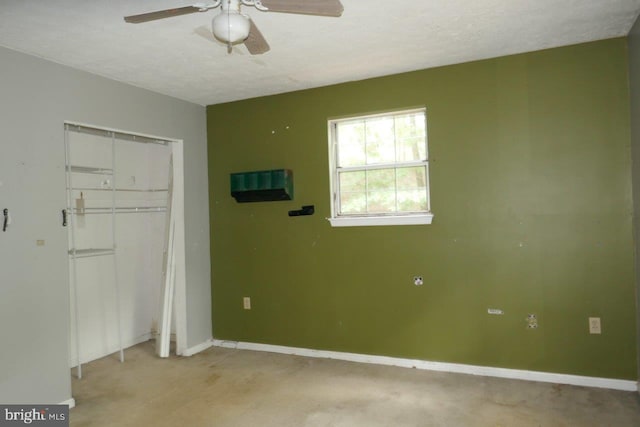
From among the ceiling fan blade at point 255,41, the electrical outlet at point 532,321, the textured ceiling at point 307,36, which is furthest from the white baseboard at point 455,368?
the ceiling fan blade at point 255,41

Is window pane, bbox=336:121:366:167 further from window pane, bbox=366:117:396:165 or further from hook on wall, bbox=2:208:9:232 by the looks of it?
hook on wall, bbox=2:208:9:232

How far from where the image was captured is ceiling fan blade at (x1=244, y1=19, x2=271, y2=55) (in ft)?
6.73

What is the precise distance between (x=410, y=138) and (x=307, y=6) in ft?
6.79

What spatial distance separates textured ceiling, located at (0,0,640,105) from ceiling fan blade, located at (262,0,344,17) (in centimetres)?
59

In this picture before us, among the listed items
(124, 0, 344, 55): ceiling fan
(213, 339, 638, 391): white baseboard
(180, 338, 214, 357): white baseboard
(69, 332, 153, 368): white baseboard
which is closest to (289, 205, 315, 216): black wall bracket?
(213, 339, 638, 391): white baseboard

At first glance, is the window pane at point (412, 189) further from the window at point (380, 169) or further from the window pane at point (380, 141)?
the window pane at point (380, 141)

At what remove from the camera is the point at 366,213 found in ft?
12.5

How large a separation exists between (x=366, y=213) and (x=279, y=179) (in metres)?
0.84

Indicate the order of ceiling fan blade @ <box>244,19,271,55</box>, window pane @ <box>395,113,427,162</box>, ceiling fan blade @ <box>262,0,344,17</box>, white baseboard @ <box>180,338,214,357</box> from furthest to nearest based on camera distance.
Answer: white baseboard @ <box>180,338,214,357</box> → window pane @ <box>395,113,427,162</box> → ceiling fan blade @ <box>244,19,271,55</box> → ceiling fan blade @ <box>262,0,344,17</box>

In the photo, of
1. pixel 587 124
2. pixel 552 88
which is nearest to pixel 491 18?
pixel 552 88

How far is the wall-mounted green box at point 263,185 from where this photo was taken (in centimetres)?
393

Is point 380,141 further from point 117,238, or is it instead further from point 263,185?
point 117,238

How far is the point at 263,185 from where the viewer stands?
399 centimetres

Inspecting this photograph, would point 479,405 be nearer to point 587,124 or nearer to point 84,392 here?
point 587,124
